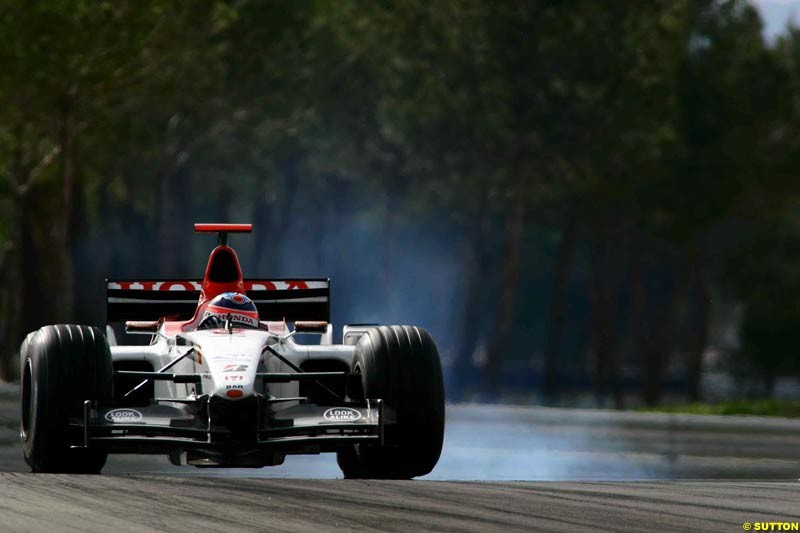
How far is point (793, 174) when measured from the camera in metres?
59.2

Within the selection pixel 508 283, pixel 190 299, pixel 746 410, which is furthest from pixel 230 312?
pixel 508 283

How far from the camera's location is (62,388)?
1324cm

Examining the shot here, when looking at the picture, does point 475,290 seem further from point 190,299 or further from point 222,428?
point 222,428

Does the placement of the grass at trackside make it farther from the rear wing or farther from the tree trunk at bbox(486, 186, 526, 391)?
the tree trunk at bbox(486, 186, 526, 391)

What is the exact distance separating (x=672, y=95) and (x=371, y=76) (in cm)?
1129

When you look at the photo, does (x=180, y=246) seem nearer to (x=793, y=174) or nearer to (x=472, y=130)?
(x=472, y=130)

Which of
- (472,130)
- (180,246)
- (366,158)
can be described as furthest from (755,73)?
(180,246)

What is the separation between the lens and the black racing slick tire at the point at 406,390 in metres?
13.4

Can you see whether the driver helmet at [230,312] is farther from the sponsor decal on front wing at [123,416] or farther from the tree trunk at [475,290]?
the tree trunk at [475,290]

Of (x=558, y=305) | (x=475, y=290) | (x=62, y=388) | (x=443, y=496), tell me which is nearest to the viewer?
(x=443, y=496)

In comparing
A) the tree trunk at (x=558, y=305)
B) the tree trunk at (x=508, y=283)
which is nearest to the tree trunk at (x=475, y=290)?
the tree trunk at (x=558, y=305)

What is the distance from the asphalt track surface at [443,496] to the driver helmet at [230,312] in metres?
1.17

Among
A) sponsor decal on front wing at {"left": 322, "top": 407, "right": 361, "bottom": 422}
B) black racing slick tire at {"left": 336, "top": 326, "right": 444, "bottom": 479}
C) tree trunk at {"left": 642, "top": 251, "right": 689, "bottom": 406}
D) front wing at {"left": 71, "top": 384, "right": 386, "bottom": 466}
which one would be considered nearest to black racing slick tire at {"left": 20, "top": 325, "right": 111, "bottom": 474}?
front wing at {"left": 71, "top": 384, "right": 386, "bottom": 466}

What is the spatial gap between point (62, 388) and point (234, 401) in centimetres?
121
